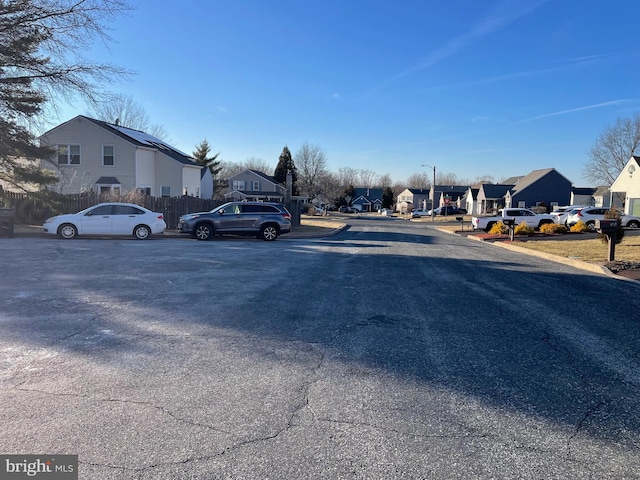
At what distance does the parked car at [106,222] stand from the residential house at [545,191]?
61105mm

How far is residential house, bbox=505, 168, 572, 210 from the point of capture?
68.6 metres

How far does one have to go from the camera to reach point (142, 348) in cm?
504

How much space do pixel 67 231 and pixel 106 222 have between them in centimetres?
147

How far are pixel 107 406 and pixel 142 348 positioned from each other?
1.45m

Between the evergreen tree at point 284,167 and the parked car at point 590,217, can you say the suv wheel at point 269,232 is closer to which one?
the parked car at point 590,217

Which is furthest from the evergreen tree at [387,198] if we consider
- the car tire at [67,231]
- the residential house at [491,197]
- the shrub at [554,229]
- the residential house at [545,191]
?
the car tire at [67,231]

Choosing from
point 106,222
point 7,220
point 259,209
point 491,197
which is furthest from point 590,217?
point 491,197

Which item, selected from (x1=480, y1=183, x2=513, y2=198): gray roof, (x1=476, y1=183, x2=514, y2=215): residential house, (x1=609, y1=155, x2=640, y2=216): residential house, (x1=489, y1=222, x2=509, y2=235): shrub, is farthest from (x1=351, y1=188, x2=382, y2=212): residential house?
(x1=489, y1=222, x2=509, y2=235): shrub

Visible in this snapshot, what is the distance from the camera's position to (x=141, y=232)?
18969 millimetres

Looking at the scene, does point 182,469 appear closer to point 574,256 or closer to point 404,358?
point 404,358

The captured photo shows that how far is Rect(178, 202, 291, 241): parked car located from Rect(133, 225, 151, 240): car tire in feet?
4.35

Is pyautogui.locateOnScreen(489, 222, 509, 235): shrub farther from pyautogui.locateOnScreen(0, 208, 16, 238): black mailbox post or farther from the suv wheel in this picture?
pyautogui.locateOnScreen(0, 208, 16, 238): black mailbox post

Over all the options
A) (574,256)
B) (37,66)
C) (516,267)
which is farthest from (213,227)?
(574,256)

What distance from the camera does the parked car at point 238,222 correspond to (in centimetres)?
1942
